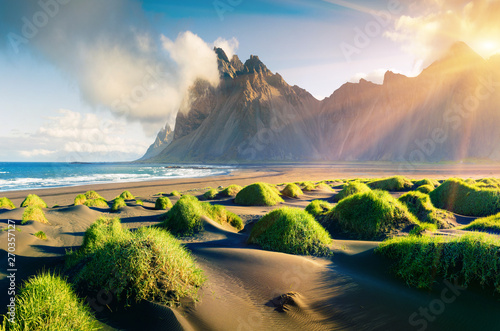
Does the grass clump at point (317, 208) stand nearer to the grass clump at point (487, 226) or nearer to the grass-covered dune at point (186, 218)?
the grass-covered dune at point (186, 218)

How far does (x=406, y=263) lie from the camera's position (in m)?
5.12

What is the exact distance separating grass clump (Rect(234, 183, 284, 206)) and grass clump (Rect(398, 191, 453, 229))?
8.11m

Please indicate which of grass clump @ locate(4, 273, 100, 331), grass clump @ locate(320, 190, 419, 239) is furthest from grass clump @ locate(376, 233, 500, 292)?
→ grass clump @ locate(4, 273, 100, 331)

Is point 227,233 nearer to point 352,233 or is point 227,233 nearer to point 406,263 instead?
point 352,233

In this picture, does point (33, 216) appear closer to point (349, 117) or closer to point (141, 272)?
point (141, 272)

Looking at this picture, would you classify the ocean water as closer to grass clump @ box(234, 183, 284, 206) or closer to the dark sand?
grass clump @ box(234, 183, 284, 206)

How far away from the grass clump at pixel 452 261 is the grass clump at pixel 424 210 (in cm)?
469

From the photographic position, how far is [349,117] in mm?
143750

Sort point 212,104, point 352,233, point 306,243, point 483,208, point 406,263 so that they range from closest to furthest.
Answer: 1. point 406,263
2. point 306,243
3. point 352,233
4. point 483,208
5. point 212,104

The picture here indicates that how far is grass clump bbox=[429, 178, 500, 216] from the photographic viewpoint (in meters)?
10.8

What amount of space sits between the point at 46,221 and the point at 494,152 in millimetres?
122896

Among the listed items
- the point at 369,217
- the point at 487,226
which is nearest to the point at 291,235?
the point at 369,217

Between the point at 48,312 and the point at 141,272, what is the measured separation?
117 centimetres

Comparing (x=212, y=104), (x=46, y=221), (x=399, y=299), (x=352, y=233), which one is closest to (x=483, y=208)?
(x=352, y=233)
